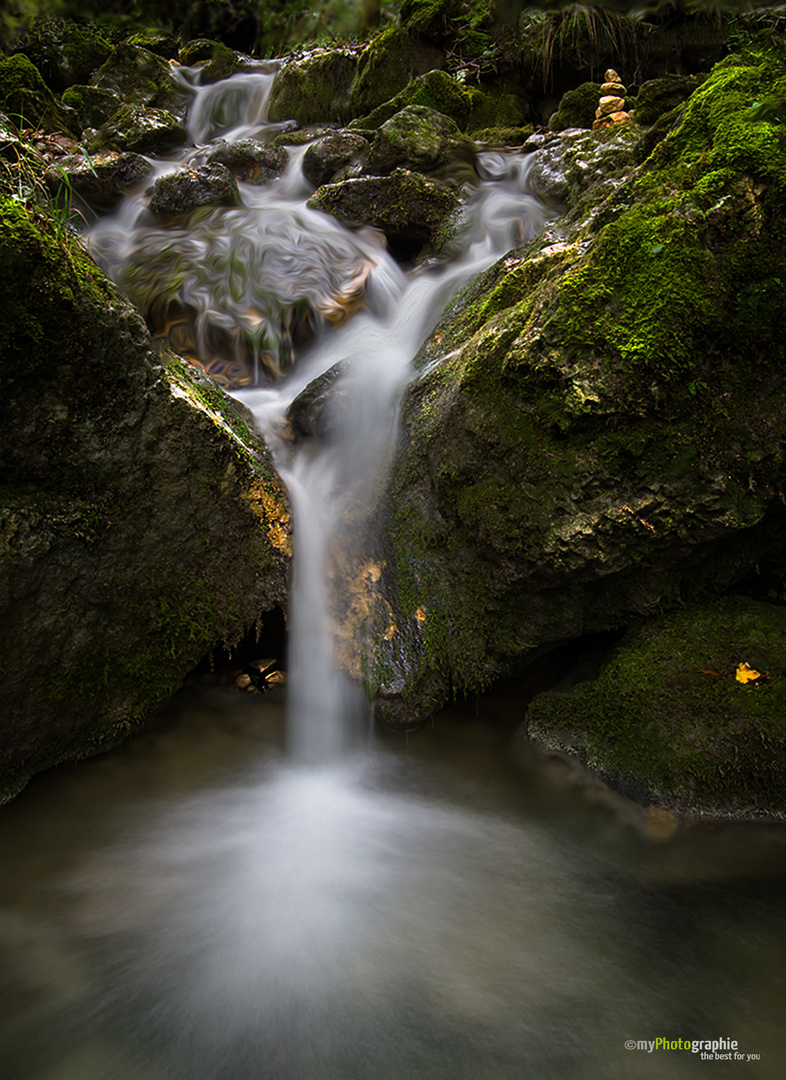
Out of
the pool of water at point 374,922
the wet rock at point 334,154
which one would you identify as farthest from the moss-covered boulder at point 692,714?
the wet rock at point 334,154

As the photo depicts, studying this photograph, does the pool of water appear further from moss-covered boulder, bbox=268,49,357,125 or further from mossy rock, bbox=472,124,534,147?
moss-covered boulder, bbox=268,49,357,125

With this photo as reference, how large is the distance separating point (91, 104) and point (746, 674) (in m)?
12.7

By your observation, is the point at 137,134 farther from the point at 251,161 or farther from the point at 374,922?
the point at 374,922

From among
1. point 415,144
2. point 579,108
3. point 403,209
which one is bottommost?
point 403,209

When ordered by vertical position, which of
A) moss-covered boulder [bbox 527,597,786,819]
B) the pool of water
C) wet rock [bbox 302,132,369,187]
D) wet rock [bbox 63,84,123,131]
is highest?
wet rock [bbox 63,84,123,131]

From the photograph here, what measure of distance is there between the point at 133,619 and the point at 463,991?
2366 mm

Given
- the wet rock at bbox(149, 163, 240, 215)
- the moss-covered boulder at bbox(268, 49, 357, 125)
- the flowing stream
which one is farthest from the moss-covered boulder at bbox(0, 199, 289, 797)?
the moss-covered boulder at bbox(268, 49, 357, 125)

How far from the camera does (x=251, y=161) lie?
26.2 feet

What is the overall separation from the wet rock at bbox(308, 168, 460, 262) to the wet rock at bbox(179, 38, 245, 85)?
8.60 meters

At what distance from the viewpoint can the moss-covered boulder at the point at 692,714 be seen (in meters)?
2.81

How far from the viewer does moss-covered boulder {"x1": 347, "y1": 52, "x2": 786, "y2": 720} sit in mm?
2877

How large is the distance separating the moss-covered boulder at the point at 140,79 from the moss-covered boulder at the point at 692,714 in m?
12.6

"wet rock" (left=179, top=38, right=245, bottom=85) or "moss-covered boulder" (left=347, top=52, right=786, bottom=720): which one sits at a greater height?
"wet rock" (left=179, top=38, right=245, bottom=85)

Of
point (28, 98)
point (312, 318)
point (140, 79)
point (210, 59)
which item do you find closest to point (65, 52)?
point (140, 79)
